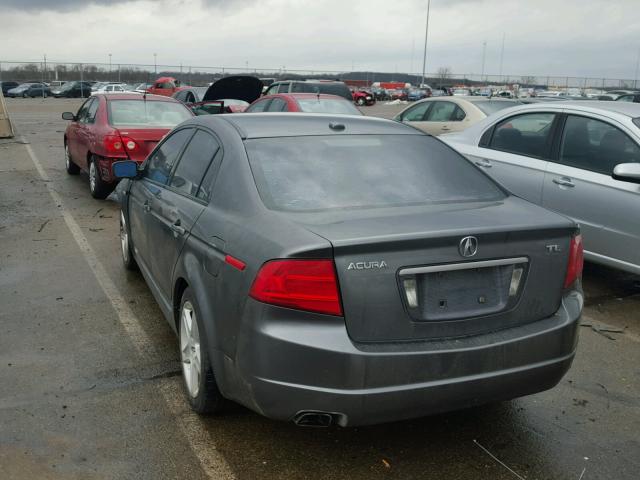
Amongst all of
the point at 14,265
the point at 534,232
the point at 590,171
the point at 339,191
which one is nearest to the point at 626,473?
the point at 534,232

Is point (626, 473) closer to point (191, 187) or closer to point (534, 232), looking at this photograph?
point (534, 232)

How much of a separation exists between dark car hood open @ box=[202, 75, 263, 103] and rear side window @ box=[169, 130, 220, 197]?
14245mm

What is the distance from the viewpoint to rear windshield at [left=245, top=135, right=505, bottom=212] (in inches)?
127

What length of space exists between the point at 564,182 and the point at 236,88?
14382mm

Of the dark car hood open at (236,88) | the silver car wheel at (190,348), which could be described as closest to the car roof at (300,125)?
the silver car wheel at (190,348)

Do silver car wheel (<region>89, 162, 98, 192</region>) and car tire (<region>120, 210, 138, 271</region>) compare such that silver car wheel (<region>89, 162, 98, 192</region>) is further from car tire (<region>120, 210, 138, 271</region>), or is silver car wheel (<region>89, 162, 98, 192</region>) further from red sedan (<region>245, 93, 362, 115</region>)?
car tire (<region>120, 210, 138, 271</region>)

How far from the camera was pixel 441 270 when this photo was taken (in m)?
2.73

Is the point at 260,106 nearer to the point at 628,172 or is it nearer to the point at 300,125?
the point at 628,172

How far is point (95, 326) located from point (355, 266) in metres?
2.84

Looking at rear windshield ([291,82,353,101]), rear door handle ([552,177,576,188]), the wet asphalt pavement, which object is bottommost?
the wet asphalt pavement

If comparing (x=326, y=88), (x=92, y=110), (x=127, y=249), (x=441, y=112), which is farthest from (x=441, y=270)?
(x=326, y=88)

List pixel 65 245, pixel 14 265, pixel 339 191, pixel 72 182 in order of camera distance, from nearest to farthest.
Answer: pixel 339 191 → pixel 14 265 → pixel 65 245 → pixel 72 182

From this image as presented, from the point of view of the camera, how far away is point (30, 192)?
403 inches

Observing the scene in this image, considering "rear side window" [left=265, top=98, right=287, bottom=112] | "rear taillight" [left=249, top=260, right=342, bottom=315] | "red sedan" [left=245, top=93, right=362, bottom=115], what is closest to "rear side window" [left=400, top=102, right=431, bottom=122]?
"red sedan" [left=245, top=93, right=362, bottom=115]
